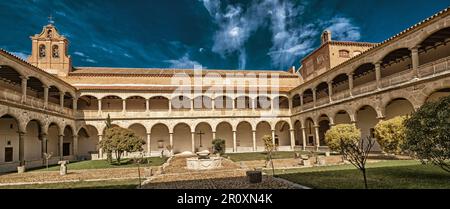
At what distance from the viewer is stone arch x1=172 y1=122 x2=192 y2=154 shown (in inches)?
1261

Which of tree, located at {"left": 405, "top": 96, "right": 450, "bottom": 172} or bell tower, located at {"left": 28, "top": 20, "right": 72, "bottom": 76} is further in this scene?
bell tower, located at {"left": 28, "top": 20, "right": 72, "bottom": 76}

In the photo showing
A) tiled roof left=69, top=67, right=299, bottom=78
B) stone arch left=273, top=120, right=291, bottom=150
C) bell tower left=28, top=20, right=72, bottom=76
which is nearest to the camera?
bell tower left=28, top=20, right=72, bottom=76

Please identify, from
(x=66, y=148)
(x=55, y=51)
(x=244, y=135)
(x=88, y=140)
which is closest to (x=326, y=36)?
(x=244, y=135)

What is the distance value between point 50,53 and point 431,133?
35635 mm

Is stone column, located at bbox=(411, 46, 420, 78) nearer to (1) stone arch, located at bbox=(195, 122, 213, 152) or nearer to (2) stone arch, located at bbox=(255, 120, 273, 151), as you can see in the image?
(2) stone arch, located at bbox=(255, 120, 273, 151)

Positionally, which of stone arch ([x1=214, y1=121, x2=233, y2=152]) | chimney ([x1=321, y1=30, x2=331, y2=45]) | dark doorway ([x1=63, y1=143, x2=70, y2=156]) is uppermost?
chimney ([x1=321, y1=30, x2=331, y2=45])

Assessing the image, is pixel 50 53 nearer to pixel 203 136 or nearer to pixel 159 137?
pixel 159 137

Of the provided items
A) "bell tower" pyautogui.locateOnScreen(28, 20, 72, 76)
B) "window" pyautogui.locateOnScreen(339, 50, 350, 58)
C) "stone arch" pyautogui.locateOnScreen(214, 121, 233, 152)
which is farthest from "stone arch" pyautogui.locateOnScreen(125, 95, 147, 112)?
"window" pyautogui.locateOnScreen(339, 50, 350, 58)

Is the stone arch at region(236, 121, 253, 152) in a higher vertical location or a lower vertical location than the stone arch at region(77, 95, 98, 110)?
lower

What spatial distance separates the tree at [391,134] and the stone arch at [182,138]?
71.3 ft

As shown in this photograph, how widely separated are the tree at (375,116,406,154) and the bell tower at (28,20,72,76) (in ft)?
104

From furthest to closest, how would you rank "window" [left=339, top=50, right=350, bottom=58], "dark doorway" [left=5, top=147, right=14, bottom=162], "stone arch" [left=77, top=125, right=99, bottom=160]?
"window" [left=339, top=50, right=350, bottom=58], "stone arch" [left=77, top=125, right=99, bottom=160], "dark doorway" [left=5, top=147, right=14, bottom=162]

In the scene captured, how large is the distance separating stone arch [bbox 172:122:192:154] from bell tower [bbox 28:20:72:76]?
46.9 feet

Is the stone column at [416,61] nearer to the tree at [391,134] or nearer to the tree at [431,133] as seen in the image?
the tree at [391,134]
